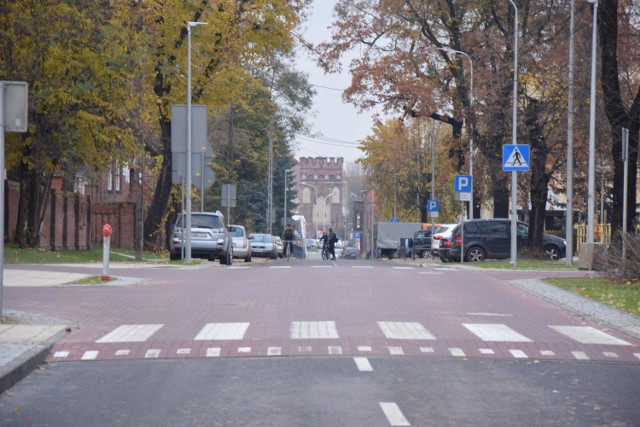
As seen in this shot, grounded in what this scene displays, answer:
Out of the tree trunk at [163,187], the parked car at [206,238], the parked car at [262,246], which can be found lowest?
the parked car at [262,246]

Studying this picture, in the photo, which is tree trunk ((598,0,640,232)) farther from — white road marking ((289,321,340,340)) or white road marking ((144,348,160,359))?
white road marking ((144,348,160,359))

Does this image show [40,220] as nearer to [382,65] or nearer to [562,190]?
[382,65]

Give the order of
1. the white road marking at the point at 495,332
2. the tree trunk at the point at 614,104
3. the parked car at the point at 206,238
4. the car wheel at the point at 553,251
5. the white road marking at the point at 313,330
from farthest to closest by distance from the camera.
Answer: the car wheel at the point at 553,251, the parked car at the point at 206,238, the tree trunk at the point at 614,104, the white road marking at the point at 495,332, the white road marking at the point at 313,330

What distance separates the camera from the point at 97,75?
113ft

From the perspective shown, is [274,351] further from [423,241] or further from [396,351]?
[423,241]

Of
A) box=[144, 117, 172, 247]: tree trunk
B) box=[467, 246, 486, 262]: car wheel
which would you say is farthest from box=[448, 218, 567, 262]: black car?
box=[144, 117, 172, 247]: tree trunk

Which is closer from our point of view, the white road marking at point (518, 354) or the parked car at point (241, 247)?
the white road marking at point (518, 354)

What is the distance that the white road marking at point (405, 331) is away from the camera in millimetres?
12891

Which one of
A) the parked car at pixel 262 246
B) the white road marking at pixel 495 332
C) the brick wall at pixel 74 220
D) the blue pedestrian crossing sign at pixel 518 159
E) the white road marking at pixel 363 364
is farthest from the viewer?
the parked car at pixel 262 246

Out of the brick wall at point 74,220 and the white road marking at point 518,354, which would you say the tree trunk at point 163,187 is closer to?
the brick wall at point 74,220

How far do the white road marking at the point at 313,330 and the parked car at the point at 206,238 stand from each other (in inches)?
900

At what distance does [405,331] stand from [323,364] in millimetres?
2880

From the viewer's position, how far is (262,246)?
204 feet

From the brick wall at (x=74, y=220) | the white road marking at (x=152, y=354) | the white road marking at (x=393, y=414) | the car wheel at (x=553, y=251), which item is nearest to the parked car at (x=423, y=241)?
the car wheel at (x=553, y=251)
